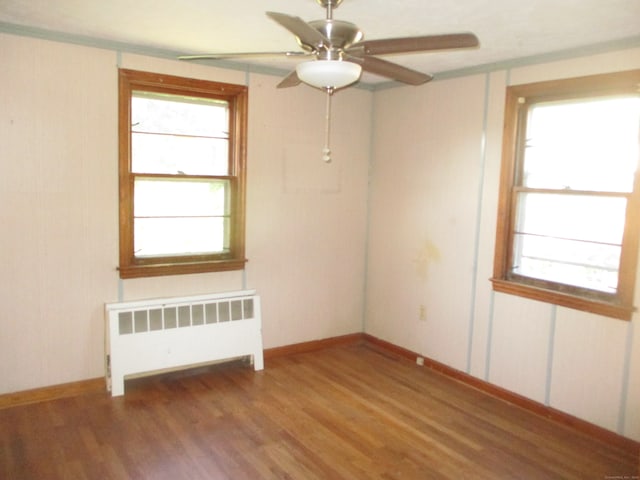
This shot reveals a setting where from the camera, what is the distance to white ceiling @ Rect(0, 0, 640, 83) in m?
2.56

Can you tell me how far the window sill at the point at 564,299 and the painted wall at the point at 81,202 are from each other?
69.1 inches

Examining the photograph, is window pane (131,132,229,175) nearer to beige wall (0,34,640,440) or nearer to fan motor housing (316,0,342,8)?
beige wall (0,34,640,440)

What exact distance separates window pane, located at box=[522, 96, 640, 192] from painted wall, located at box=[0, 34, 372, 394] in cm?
183

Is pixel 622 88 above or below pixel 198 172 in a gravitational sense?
above

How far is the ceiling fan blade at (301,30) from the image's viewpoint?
1735 millimetres

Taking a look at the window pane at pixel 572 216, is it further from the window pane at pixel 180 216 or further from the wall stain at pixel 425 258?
the window pane at pixel 180 216

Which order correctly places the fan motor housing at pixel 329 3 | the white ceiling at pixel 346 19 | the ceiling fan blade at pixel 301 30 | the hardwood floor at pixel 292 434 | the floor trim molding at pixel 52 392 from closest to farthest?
the ceiling fan blade at pixel 301 30 < the fan motor housing at pixel 329 3 < the white ceiling at pixel 346 19 < the hardwood floor at pixel 292 434 < the floor trim molding at pixel 52 392

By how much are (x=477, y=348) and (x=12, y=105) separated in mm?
3658

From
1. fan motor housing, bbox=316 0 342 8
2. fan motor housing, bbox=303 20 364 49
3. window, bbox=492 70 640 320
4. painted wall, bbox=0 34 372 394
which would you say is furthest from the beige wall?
fan motor housing, bbox=303 20 364 49

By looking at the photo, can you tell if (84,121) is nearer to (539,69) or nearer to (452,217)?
(452,217)

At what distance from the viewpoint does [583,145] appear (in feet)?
10.8

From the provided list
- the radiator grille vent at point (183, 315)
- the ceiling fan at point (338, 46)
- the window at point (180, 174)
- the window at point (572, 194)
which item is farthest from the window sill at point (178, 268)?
the window at point (572, 194)

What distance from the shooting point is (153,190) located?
3.80 m

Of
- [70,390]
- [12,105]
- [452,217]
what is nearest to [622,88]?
[452,217]
